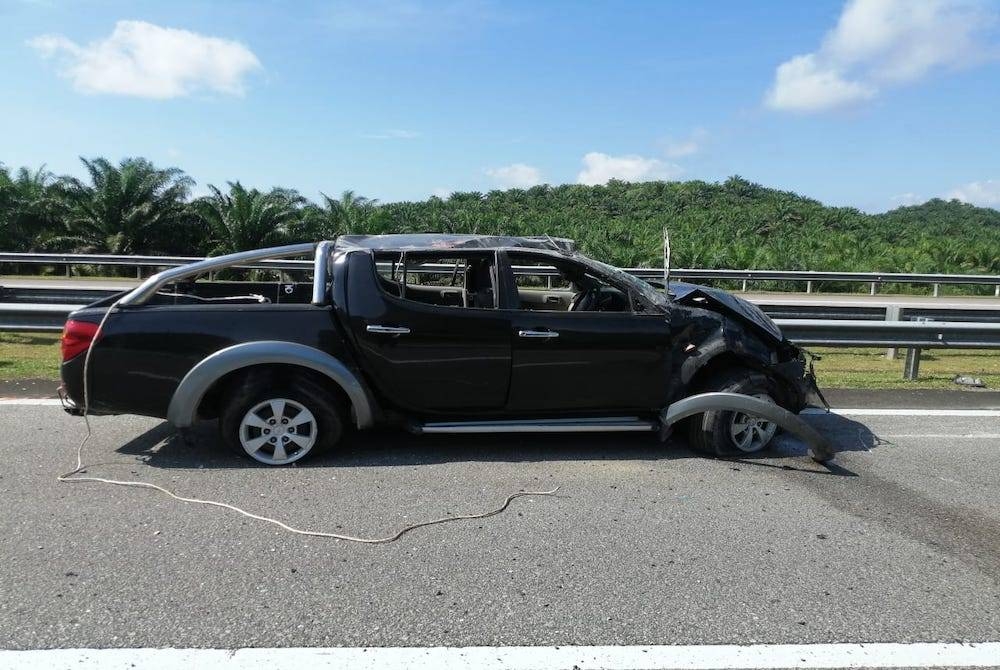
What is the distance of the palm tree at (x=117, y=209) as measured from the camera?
24625 mm

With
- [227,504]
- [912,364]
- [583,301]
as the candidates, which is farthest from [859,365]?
[227,504]

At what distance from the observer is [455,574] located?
3635 millimetres

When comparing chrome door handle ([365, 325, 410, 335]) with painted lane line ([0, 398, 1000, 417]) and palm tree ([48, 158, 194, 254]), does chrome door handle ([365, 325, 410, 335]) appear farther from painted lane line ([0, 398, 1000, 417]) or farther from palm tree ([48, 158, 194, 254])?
palm tree ([48, 158, 194, 254])

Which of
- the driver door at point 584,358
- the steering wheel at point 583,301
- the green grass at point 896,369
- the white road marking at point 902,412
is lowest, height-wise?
the white road marking at point 902,412

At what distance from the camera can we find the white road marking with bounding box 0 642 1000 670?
9.48ft

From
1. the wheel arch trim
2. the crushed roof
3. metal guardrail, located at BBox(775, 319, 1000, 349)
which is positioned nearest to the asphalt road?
the wheel arch trim

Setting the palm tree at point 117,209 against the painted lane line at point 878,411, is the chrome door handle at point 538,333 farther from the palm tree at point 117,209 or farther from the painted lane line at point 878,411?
the palm tree at point 117,209

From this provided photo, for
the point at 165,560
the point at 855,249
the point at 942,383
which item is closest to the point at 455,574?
the point at 165,560

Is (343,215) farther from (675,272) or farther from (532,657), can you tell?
(532,657)

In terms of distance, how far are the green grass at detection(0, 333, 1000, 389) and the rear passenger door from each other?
440 centimetres

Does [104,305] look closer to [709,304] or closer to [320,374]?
[320,374]

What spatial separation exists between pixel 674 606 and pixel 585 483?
1.58 metres

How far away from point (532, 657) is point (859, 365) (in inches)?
333

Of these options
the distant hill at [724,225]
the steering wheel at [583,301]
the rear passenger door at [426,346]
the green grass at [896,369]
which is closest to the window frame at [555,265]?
the rear passenger door at [426,346]
